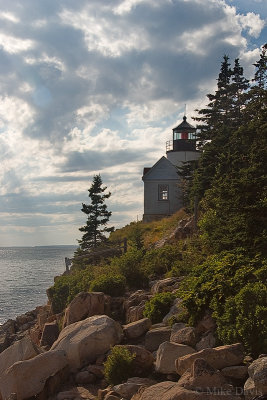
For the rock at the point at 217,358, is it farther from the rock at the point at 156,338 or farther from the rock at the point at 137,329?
the rock at the point at 137,329

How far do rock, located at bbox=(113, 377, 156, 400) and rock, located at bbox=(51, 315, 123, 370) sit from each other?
1.92m

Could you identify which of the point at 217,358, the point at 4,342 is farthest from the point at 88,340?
the point at 4,342

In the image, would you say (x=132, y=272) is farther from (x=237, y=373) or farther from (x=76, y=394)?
(x=237, y=373)

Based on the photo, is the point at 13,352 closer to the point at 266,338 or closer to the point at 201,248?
the point at 266,338

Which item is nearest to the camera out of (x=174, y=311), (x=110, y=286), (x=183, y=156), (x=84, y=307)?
(x=174, y=311)

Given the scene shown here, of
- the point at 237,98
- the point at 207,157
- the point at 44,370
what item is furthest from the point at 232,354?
the point at 237,98

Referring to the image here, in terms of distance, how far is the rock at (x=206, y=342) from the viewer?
933 cm

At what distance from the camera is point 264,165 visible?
1402cm

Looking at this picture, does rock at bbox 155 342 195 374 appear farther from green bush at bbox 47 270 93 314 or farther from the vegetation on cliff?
green bush at bbox 47 270 93 314

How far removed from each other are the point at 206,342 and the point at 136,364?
1542mm

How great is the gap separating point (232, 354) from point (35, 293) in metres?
34.3

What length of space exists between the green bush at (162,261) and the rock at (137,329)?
5386 millimetres

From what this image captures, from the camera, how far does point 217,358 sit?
806 cm

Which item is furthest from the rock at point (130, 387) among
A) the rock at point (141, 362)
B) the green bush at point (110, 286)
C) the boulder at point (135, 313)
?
the green bush at point (110, 286)
